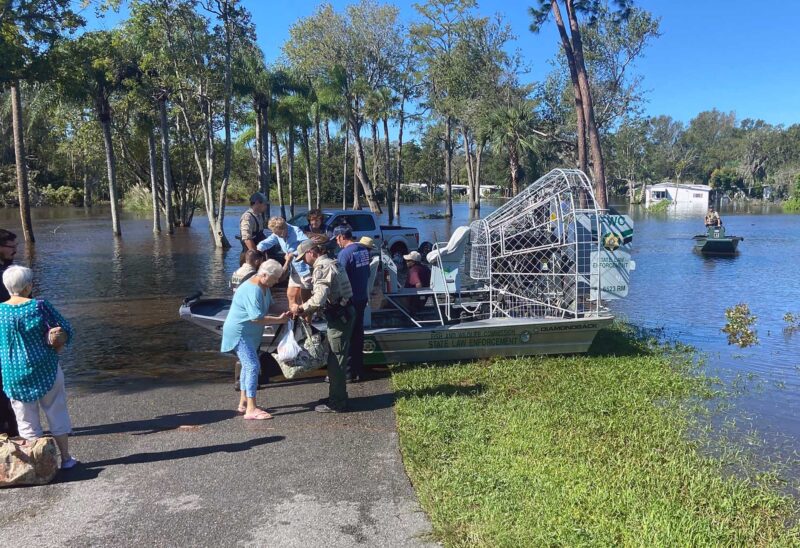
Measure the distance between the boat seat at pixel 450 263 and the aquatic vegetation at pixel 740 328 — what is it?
18.0ft

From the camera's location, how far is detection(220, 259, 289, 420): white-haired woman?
6.06 metres

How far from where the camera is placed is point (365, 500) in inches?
183

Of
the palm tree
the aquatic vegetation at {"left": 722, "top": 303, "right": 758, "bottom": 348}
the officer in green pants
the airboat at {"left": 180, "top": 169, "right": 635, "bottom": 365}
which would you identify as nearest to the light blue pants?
the officer in green pants

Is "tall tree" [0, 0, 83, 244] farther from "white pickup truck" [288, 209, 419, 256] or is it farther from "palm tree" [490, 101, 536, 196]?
"palm tree" [490, 101, 536, 196]

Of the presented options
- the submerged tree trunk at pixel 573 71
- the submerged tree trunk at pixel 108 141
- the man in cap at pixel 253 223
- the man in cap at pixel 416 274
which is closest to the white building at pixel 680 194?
the submerged tree trunk at pixel 573 71

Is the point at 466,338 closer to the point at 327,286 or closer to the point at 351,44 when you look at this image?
the point at 327,286

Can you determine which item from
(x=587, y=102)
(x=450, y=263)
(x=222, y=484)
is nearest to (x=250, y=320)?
(x=222, y=484)

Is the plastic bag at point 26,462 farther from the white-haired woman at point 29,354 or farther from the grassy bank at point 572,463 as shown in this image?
the grassy bank at point 572,463

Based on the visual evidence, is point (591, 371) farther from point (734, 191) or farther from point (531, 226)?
point (734, 191)

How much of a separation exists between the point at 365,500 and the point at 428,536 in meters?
0.71

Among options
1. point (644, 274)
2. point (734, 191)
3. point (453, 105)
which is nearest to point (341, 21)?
point (453, 105)

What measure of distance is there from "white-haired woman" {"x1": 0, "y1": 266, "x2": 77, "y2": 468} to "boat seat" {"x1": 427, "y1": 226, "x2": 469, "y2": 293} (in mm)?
5275

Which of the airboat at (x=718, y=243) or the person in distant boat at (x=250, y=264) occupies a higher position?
the person in distant boat at (x=250, y=264)

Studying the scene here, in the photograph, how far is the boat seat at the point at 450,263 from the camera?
8.94 meters
